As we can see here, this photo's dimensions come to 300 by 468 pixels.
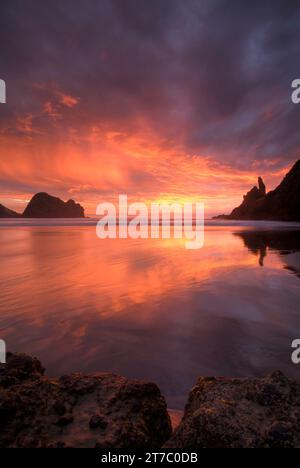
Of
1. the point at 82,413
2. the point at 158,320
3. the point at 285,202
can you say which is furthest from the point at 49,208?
the point at 82,413

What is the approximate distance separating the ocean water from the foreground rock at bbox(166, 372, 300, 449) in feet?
3.06

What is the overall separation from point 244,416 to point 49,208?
537 ft

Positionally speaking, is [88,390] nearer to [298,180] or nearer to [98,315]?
[98,315]

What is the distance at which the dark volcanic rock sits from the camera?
150 meters

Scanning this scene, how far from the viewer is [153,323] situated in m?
4.63

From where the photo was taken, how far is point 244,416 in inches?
68.1

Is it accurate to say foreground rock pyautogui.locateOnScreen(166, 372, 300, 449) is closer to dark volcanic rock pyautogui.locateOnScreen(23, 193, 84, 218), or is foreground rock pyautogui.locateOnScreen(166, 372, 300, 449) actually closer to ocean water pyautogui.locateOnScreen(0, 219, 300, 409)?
ocean water pyautogui.locateOnScreen(0, 219, 300, 409)

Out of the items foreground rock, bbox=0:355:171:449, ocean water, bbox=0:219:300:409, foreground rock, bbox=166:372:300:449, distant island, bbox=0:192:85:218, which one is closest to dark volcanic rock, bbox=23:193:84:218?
distant island, bbox=0:192:85:218

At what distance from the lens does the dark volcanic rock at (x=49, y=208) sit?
490 feet

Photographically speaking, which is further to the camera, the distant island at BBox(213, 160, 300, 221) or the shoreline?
the distant island at BBox(213, 160, 300, 221)

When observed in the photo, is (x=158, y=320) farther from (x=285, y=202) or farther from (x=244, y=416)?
(x=285, y=202)

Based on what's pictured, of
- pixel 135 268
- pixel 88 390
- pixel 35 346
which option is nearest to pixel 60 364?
pixel 35 346

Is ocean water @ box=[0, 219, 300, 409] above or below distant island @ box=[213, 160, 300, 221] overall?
below

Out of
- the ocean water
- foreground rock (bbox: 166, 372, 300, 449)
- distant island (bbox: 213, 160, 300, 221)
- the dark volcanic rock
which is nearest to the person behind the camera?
foreground rock (bbox: 166, 372, 300, 449)
